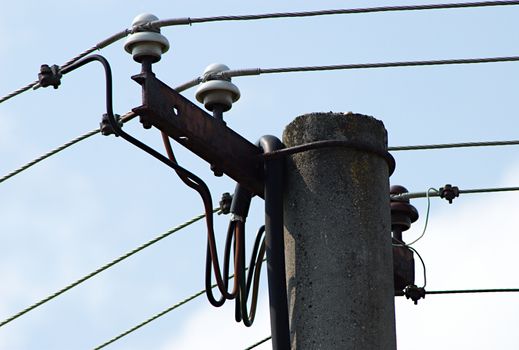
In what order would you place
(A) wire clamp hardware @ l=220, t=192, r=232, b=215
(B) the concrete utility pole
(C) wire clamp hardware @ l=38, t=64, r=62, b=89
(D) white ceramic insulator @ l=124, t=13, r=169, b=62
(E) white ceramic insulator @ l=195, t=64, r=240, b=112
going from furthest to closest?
(A) wire clamp hardware @ l=220, t=192, r=232, b=215, (C) wire clamp hardware @ l=38, t=64, r=62, b=89, (E) white ceramic insulator @ l=195, t=64, r=240, b=112, (D) white ceramic insulator @ l=124, t=13, r=169, b=62, (B) the concrete utility pole

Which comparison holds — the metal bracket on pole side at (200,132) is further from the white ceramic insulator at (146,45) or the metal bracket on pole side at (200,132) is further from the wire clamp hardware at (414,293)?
the wire clamp hardware at (414,293)

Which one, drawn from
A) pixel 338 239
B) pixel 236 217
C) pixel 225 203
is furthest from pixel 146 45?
pixel 225 203

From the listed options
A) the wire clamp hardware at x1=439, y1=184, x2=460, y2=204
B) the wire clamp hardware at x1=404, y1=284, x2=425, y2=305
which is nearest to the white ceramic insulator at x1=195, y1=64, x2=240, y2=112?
the wire clamp hardware at x1=404, y1=284, x2=425, y2=305

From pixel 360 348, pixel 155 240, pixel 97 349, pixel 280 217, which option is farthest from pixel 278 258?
pixel 97 349

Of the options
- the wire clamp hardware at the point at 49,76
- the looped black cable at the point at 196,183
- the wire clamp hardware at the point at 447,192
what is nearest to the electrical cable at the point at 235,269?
the looped black cable at the point at 196,183

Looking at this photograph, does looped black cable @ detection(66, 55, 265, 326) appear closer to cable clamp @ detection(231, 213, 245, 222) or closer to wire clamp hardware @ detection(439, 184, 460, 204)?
cable clamp @ detection(231, 213, 245, 222)

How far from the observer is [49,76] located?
6477mm

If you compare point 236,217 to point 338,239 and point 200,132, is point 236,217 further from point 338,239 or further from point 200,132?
point 338,239

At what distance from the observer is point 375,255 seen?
5184mm

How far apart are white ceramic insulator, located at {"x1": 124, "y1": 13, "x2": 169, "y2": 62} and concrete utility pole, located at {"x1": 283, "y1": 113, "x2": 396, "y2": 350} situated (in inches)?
23.4

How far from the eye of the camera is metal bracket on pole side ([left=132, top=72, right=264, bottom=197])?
5066 mm

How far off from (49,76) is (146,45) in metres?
1.32

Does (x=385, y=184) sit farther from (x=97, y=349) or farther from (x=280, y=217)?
(x=97, y=349)

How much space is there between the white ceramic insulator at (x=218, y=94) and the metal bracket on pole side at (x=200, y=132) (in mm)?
165
